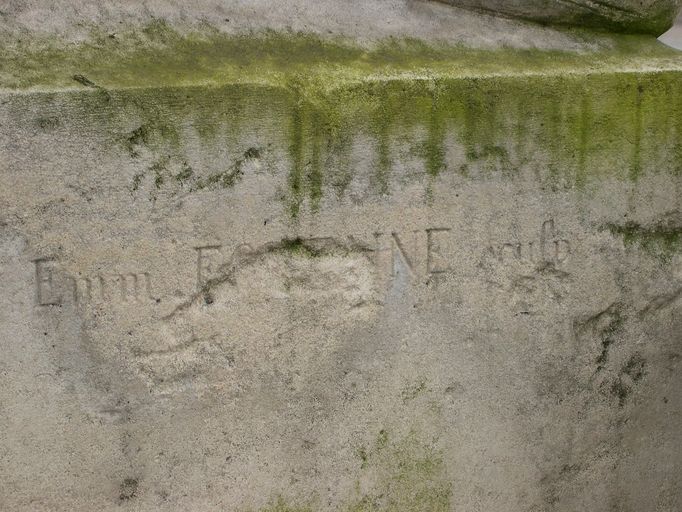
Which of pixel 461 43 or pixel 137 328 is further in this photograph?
pixel 461 43

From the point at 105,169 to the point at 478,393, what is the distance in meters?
0.80

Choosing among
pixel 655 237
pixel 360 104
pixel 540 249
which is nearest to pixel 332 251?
pixel 360 104

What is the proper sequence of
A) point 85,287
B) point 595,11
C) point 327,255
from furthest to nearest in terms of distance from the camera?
point 595,11 → point 327,255 → point 85,287

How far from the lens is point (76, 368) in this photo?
1.43 metres

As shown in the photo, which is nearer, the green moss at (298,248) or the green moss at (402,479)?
the green moss at (298,248)

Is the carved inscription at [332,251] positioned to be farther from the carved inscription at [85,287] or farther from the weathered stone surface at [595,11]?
the weathered stone surface at [595,11]

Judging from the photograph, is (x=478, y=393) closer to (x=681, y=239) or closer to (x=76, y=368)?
(x=681, y=239)

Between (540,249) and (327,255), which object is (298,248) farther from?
(540,249)

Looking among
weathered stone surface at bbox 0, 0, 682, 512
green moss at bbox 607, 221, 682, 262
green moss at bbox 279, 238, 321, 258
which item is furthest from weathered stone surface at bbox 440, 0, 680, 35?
green moss at bbox 279, 238, 321, 258

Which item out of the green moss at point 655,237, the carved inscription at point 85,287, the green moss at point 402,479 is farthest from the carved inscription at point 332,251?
the green moss at point 402,479

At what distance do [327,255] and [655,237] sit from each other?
661mm

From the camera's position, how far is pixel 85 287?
140cm

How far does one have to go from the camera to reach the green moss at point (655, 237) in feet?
5.49

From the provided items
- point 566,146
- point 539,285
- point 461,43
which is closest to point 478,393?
point 539,285
